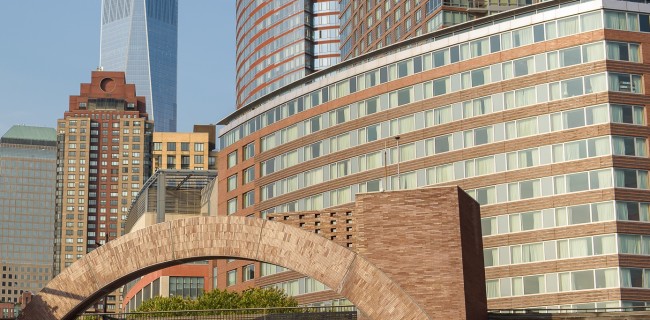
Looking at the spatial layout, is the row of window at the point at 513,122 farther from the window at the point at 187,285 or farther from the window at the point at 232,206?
the window at the point at 187,285

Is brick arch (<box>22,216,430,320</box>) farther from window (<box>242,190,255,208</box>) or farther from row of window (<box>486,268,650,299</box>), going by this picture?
window (<box>242,190,255,208</box>)

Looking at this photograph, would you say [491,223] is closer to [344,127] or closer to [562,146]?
[562,146]

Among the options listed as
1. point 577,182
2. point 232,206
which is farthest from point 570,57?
point 232,206

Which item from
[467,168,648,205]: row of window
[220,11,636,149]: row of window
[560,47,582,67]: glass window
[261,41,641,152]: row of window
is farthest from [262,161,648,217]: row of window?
[220,11,636,149]: row of window

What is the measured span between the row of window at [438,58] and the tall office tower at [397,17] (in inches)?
790

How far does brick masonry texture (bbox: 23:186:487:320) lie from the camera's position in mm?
40219

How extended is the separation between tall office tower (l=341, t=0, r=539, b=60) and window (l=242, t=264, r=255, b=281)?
33.1m

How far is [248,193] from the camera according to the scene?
376 feet

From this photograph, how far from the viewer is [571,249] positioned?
84562 millimetres

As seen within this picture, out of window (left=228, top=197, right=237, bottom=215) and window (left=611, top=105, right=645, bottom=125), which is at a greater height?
window (left=611, top=105, right=645, bottom=125)

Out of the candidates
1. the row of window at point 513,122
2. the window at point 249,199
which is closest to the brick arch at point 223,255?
the row of window at point 513,122

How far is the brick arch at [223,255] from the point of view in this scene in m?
39.9

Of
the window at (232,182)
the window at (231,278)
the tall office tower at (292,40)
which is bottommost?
the window at (231,278)

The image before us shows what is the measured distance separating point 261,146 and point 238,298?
28.2m
